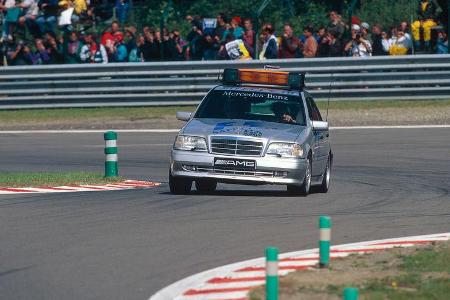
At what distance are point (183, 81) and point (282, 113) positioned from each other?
13799mm

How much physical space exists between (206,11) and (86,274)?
24543 mm

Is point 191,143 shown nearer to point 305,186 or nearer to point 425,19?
point 305,186

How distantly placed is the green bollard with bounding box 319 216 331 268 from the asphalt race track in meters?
1.11

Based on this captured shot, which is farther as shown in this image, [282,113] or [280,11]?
[280,11]

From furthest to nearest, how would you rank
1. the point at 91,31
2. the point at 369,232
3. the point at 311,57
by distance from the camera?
the point at 91,31
the point at 311,57
the point at 369,232

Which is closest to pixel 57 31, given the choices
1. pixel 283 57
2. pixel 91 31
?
pixel 91 31

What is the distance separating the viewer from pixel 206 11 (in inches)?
1399

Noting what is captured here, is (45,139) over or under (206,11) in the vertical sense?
under

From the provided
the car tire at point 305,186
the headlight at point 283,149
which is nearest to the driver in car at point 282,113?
the car tire at point 305,186

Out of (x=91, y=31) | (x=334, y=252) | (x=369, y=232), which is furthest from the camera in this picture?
(x=91, y=31)

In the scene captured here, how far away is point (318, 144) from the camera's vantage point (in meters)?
19.2

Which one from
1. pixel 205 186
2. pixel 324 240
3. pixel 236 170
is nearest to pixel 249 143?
pixel 236 170

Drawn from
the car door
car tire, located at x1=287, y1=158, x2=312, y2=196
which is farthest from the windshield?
car tire, located at x1=287, y1=158, x2=312, y2=196

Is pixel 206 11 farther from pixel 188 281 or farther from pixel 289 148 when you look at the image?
pixel 188 281
